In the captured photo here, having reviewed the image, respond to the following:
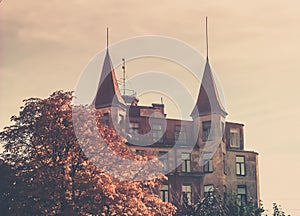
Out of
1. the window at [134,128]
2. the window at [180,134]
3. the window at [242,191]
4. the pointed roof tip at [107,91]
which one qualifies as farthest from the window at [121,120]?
the window at [242,191]

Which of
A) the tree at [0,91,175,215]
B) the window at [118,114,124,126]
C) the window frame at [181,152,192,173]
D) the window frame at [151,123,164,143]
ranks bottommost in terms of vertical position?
the tree at [0,91,175,215]

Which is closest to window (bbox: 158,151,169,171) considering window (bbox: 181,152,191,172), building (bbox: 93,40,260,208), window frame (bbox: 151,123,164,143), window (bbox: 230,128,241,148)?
building (bbox: 93,40,260,208)

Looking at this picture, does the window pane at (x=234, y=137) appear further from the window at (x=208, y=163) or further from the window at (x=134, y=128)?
the window at (x=134, y=128)

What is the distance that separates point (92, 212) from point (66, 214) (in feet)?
5.54

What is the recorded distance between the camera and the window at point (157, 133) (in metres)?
79.4

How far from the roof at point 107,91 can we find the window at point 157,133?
435cm

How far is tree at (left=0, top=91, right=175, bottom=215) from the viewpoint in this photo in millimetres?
44344

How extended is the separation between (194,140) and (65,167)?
3850 centimetres

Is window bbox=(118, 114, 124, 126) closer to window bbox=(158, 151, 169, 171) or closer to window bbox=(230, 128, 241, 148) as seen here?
window bbox=(158, 151, 169, 171)

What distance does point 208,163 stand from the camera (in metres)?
81.2

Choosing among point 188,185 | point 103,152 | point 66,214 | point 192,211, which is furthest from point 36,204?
point 188,185

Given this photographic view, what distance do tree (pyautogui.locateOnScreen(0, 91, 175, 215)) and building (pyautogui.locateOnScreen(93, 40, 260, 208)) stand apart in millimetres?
28399

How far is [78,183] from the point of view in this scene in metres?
44.8

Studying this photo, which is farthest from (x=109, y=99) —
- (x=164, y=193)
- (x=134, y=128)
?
(x=164, y=193)
